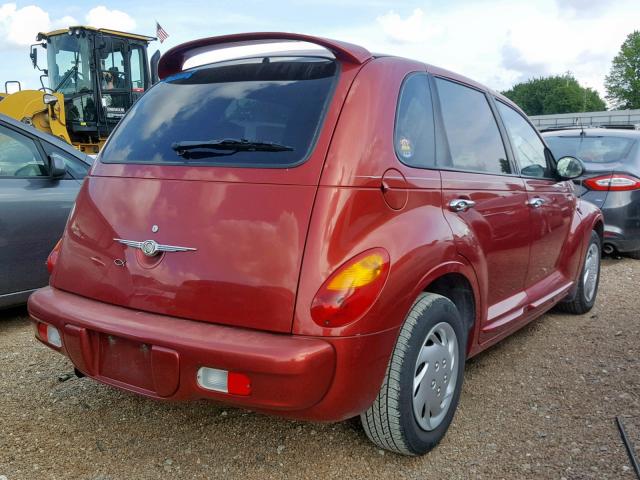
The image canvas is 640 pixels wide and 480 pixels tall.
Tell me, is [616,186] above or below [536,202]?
below

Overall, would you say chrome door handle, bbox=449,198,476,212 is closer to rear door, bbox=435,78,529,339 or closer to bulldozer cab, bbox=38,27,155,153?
rear door, bbox=435,78,529,339

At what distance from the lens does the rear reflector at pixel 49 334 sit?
262 centimetres

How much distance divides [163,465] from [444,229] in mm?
1566

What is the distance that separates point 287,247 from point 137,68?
473 inches

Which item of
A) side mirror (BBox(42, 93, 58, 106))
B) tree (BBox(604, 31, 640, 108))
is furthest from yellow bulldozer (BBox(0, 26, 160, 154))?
tree (BBox(604, 31, 640, 108))

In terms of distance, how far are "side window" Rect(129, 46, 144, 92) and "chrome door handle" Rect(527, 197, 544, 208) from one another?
433 inches

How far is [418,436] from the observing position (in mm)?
2594

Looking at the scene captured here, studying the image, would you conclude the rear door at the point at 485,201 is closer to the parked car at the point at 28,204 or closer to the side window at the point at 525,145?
the side window at the point at 525,145

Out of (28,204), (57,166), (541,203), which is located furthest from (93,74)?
(541,203)

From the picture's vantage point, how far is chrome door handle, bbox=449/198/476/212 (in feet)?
9.25

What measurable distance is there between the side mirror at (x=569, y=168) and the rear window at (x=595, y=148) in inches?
114

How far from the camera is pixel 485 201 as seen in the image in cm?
313

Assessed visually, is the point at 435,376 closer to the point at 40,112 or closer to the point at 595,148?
the point at 595,148

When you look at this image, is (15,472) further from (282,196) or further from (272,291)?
(282,196)
